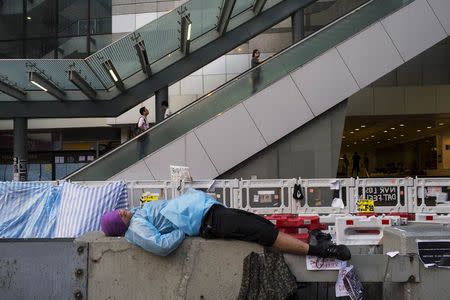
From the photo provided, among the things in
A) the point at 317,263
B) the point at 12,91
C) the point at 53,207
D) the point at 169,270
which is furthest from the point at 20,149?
the point at 317,263

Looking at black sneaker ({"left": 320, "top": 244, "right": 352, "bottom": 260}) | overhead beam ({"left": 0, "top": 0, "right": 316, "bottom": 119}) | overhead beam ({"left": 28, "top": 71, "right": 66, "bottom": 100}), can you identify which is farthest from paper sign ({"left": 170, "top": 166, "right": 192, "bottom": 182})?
overhead beam ({"left": 0, "top": 0, "right": 316, "bottom": 119})

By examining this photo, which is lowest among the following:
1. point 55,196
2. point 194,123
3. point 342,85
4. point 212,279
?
point 212,279

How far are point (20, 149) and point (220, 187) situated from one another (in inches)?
416

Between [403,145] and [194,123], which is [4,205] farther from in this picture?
[403,145]

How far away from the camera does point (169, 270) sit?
4570 mm

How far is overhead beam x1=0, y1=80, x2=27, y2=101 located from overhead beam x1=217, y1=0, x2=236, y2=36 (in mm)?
6626

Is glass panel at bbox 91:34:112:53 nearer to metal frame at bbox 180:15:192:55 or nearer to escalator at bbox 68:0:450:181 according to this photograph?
metal frame at bbox 180:15:192:55

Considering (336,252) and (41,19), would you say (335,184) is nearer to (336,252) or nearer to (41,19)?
(336,252)

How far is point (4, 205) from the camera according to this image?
8547 millimetres

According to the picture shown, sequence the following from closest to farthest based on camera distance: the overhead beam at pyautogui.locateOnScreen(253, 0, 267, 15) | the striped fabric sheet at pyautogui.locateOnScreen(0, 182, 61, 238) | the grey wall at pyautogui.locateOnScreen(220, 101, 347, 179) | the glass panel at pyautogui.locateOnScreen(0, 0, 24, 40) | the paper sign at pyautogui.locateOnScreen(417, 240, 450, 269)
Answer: the paper sign at pyautogui.locateOnScreen(417, 240, 450, 269) < the striped fabric sheet at pyautogui.locateOnScreen(0, 182, 61, 238) < the grey wall at pyautogui.locateOnScreen(220, 101, 347, 179) < the overhead beam at pyautogui.locateOnScreen(253, 0, 267, 15) < the glass panel at pyautogui.locateOnScreen(0, 0, 24, 40)

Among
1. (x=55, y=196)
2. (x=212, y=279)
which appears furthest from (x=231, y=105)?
(x=212, y=279)

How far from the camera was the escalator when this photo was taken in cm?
1391

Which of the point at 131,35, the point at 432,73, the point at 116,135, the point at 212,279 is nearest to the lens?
the point at 212,279

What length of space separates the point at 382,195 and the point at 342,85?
17.3 ft
